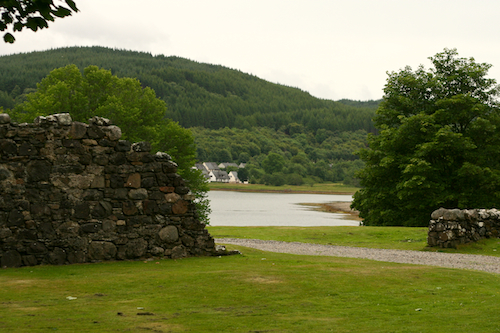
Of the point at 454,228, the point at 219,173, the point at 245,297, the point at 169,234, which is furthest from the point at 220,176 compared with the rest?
the point at 245,297

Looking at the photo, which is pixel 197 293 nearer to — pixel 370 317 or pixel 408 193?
pixel 370 317

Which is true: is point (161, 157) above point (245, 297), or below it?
above

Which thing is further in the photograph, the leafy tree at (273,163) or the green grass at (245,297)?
the leafy tree at (273,163)

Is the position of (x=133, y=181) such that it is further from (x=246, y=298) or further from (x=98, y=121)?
(x=246, y=298)

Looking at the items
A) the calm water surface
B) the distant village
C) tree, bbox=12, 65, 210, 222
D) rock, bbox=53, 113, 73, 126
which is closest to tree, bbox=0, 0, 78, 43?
rock, bbox=53, 113, 73, 126

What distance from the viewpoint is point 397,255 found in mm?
18297

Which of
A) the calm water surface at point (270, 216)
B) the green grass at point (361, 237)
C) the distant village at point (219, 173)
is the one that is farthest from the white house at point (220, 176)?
the green grass at point (361, 237)

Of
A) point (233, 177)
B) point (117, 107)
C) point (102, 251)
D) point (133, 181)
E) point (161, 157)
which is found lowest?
point (102, 251)

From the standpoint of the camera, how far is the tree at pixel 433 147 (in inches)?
1217

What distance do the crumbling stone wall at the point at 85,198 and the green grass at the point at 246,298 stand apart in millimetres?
787

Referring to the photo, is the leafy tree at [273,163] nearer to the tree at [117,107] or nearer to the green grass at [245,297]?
the tree at [117,107]

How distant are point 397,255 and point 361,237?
6.40 metres

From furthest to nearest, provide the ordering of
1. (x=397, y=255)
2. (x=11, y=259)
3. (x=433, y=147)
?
1. (x=433, y=147)
2. (x=397, y=255)
3. (x=11, y=259)

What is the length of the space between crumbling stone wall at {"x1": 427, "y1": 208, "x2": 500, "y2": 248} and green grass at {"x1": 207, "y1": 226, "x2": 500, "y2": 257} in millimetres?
342
